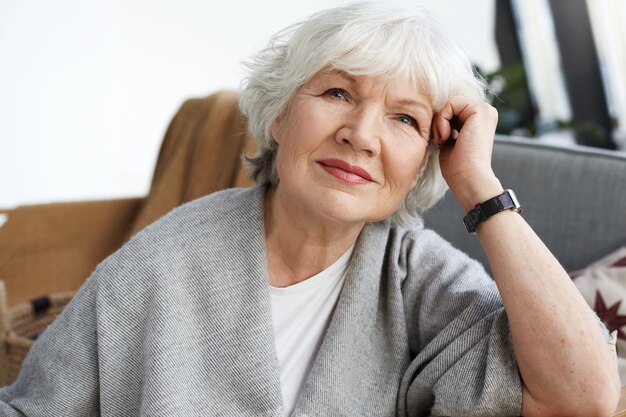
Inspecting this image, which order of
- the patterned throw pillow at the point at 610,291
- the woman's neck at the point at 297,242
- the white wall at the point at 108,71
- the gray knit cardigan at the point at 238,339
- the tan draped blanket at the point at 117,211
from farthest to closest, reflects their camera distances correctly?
the white wall at the point at 108,71 < the tan draped blanket at the point at 117,211 < the patterned throw pillow at the point at 610,291 < the woman's neck at the point at 297,242 < the gray knit cardigan at the point at 238,339

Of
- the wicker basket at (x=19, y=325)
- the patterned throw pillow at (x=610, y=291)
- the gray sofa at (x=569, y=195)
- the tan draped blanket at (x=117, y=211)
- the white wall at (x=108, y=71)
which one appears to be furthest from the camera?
the white wall at (x=108, y=71)

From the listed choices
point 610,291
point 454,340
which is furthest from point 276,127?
point 610,291

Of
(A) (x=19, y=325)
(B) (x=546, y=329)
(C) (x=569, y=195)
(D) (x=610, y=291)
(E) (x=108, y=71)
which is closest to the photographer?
(B) (x=546, y=329)

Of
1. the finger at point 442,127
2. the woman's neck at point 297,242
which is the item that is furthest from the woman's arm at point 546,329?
the woman's neck at point 297,242

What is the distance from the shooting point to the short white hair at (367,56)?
1.22 metres

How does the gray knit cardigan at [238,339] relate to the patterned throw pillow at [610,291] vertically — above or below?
above

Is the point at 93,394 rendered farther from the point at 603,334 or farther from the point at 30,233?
the point at 30,233

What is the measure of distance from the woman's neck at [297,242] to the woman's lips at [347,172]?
4.8 inches

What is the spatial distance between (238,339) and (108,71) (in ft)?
11.3

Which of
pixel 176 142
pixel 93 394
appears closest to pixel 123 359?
pixel 93 394

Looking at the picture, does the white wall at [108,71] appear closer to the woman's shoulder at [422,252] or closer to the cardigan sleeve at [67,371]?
the woman's shoulder at [422,252]

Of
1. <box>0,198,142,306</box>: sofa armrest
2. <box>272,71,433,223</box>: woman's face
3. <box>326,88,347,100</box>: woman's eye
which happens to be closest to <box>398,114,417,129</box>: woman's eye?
<box>272,71,433,223</box>: woman's face

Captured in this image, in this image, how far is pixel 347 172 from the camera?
4.07 ft

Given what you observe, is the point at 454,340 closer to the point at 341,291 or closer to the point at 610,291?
the point at 341,291
